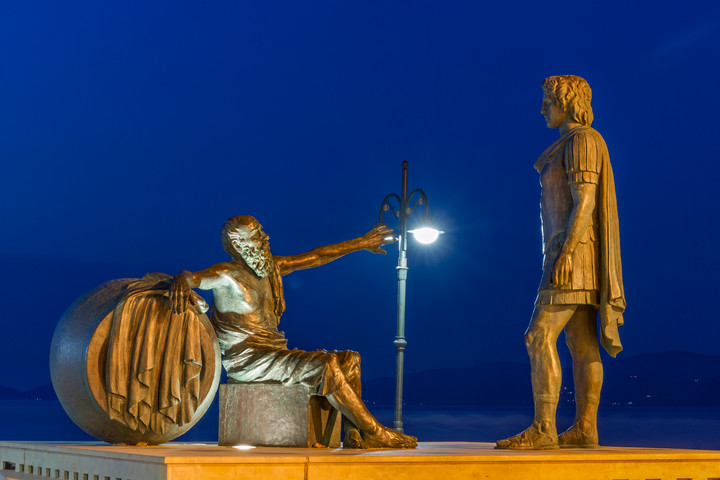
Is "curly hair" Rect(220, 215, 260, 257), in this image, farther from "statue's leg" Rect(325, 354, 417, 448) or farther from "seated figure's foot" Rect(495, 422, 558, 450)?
"seated figure's foot" Rect(495, 422, 558, 450)

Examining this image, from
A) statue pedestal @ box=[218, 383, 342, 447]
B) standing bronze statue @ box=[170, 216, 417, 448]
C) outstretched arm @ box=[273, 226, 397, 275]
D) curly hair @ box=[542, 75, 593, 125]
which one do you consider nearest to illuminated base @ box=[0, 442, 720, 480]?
standing bronze statue @ box=[170, 216, 417, 448]

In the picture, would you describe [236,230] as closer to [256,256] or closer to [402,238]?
[256,256]

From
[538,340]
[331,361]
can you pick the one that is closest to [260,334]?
[331,361]

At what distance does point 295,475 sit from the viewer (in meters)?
5.75

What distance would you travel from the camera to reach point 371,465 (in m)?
5.92

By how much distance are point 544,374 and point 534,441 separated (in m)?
0.52

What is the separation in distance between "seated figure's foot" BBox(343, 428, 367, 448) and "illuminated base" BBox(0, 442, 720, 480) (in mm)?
510

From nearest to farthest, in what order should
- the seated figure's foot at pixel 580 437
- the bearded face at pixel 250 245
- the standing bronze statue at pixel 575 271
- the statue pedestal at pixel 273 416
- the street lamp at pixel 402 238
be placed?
1. the standing bronze statue at pixel 575 271
2. the statue pedestal at pixel 273 416
3. the seated figure's foot at pixel 580 437
4. the bearded face at pixel 250 245
5. the street lamp at pixel 402 238

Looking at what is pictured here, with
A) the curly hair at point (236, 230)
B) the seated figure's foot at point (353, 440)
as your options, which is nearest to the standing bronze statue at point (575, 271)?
the seated figure's foot at point (353, 440)

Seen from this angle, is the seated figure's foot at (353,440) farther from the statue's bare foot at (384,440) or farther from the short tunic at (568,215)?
the short tunic at (568,215)

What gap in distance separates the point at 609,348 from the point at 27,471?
482 cm

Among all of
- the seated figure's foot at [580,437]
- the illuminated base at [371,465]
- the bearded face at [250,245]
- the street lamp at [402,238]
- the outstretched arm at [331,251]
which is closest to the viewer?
the illuminated base at [371,465]

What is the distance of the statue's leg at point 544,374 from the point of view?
7.34 m

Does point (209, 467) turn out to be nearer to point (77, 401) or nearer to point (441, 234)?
point (77, 401)
